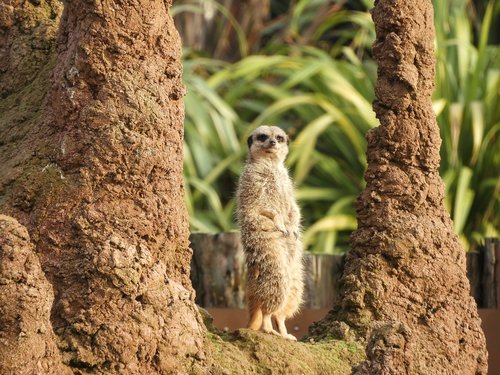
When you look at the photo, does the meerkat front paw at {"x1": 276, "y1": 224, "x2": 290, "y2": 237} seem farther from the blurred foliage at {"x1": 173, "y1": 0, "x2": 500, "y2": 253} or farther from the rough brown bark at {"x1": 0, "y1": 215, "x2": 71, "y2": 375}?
the blurred foliage at {"x1": 173, "y1": 0, "x2": 500, "y2": 253}

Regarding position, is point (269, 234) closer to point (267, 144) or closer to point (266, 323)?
point (266, 323)

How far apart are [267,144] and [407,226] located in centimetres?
83

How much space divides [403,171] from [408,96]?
0.27 meters

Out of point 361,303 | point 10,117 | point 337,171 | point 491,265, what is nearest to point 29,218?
point 10,117

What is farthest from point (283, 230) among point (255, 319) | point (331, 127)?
point (331, 127)

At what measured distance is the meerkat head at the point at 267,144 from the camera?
5070 mm

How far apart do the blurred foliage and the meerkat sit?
2.88 meters

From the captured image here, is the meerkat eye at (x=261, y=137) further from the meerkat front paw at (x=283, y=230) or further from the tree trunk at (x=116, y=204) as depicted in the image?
the tree trunk at (x=116, y=204)

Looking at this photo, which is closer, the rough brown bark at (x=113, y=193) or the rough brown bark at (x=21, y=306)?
the rough brown bark at (x=21, y=306)

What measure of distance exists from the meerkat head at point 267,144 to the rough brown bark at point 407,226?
60cm

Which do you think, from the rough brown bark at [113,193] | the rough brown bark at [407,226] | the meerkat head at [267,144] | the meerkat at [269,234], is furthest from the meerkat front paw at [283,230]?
the rough brown bark at [113,193]

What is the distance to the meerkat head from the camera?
5.07 m

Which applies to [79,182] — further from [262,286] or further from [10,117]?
[262,286]

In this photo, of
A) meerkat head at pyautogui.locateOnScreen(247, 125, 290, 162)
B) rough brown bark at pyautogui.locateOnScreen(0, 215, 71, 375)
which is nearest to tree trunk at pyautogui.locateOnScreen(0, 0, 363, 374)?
rough brown bark at pyautogui.locateOnScreen(0, 215, 71, 375)
